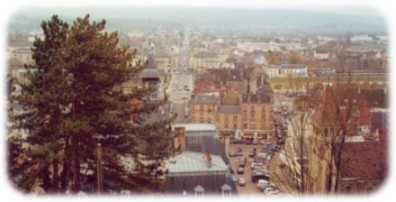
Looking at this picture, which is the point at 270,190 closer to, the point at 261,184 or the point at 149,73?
the point at 261,184

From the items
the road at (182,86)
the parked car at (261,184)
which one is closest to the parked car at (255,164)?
the road at (182,86)

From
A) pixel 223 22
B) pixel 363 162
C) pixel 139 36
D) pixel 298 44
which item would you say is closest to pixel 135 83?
pixel 363 162

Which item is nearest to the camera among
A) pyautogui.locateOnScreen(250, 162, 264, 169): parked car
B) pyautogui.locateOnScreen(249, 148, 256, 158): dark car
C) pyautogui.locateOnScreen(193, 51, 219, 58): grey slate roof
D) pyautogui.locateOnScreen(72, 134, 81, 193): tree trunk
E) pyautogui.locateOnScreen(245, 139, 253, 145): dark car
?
pyautogui.locateOnScreen(72, 134, 81, 193): tree trunk

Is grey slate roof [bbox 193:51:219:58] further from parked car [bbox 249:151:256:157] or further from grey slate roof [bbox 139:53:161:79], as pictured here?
grey slate roof [bbox 139:53:161:79]

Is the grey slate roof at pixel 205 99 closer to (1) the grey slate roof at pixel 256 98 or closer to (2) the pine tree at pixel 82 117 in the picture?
(1) the grey slate roof at pixel 256 98

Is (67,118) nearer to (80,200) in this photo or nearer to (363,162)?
(80,200)

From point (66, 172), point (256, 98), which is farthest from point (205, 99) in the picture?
point (66, 172)

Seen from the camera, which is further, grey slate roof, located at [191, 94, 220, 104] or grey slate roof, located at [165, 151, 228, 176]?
grey slate roof, located at [191, 94, 220, 104]

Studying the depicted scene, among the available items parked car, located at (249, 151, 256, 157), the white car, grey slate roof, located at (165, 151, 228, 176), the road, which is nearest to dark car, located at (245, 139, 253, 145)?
parked car, located at (249, 151, 256, 157)
